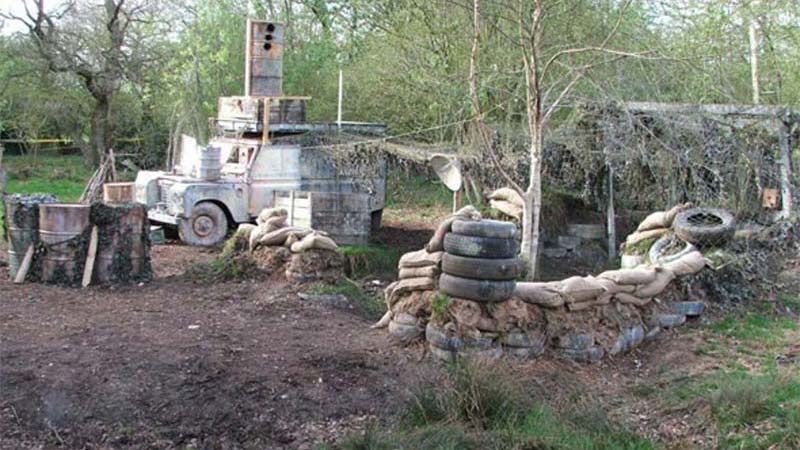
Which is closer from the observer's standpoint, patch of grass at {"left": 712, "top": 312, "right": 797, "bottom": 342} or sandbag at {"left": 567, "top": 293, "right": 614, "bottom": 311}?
sandbag at {"left": 567, "top": 293, "right": 614, "bottom": 311}

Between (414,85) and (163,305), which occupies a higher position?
(414,85)

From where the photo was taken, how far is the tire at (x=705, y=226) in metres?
10.0

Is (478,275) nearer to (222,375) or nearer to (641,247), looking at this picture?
(222,375)

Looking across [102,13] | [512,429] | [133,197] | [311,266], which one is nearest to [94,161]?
[102,13]

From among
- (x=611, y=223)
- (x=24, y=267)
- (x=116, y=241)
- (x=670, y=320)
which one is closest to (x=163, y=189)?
(x=116, y=241)

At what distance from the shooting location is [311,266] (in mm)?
9898

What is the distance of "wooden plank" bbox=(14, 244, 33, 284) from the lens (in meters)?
9.47

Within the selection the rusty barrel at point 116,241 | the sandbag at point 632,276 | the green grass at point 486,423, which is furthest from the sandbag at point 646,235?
the rusty barrel at point 116,241

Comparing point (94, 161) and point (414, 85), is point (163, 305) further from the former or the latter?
point (94, 161)

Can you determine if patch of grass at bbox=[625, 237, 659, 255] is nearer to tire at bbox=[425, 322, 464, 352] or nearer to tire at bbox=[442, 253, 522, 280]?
tire at bbox=[442, 253, 522, 280]

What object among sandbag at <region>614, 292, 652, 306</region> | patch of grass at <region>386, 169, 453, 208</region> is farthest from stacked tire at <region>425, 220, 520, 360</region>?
patch of grass at <region>386, 169, 453, 208</region>

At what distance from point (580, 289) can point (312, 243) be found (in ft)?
11.6

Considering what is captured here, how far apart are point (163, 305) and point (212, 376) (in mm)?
2626

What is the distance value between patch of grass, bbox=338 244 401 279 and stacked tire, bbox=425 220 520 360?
16.7 feet
